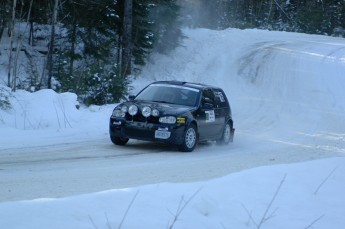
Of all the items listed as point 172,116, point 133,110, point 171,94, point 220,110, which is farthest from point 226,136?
point 133,110

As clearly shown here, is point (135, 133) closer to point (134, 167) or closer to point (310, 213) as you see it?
point (134, 167)

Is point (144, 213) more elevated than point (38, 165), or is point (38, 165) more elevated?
point (144, 213)

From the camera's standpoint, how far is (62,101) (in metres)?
15.2

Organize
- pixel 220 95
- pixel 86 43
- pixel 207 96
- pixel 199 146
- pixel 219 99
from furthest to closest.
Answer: pixel 86 43, pixel 220 95, pixel 219 99, pixel 199 146, pixel 207 96

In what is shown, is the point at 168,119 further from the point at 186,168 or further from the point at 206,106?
the point at 186,168

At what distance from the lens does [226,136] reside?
14.2 m

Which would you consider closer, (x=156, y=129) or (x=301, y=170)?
(x=301, y=170)

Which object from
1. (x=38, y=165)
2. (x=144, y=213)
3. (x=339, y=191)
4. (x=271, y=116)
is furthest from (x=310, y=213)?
(x=271, y=116)

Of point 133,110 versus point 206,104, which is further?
point 206,104

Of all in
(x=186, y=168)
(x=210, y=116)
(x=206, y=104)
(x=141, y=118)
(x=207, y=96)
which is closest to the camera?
(x=186, y=168)

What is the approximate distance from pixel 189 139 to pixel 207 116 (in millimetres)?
1095

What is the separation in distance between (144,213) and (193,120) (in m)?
6.97

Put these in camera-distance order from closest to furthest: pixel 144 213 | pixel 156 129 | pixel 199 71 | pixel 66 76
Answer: pixel 144 213 < pixel 156 129 < pixel 66 76 < pixel 199 71

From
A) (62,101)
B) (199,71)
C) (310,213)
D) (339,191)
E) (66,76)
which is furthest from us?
(199,71)
